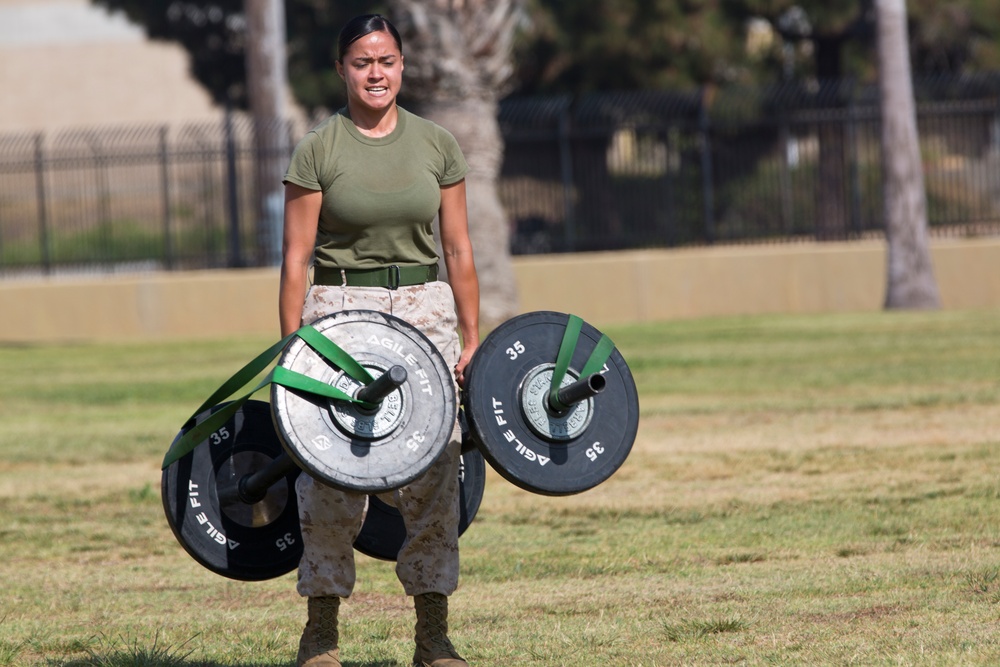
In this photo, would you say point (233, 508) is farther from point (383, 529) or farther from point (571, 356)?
point (571, 356)

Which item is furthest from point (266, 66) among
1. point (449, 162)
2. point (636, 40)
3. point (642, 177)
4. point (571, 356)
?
point (571, 356)

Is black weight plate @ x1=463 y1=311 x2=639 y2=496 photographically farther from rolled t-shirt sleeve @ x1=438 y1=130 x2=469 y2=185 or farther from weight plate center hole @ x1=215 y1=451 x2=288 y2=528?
weight plate center hole @ x1=215 y1=451 x2=288 y2=528

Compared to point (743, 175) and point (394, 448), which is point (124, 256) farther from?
point (394, 448)

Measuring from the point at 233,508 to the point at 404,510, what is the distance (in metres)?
0.54

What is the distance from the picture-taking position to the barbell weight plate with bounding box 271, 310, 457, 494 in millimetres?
4164

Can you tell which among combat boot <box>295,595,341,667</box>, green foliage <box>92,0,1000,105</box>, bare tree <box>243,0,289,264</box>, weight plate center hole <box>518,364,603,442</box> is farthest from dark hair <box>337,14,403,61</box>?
green foliage <box>92,0,1000,105</box>

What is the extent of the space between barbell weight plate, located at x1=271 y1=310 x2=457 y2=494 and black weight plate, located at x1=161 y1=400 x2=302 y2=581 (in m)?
0.50

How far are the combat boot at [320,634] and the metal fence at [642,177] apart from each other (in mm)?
15132

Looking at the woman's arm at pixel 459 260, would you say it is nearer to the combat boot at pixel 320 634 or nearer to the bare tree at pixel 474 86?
the combat boot at pixel 320 634

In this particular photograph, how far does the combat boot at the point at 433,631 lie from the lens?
14.9ft

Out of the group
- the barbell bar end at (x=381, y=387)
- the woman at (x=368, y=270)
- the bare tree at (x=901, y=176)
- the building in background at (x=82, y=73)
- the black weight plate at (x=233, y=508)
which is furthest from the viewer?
the building in background at (x=82, y=73)

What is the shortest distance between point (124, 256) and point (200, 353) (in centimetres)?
415

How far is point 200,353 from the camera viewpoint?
55.1ft

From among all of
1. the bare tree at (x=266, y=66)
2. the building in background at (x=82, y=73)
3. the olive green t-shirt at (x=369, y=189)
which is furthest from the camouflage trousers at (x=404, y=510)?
the building in background at (x=82, y=73)
